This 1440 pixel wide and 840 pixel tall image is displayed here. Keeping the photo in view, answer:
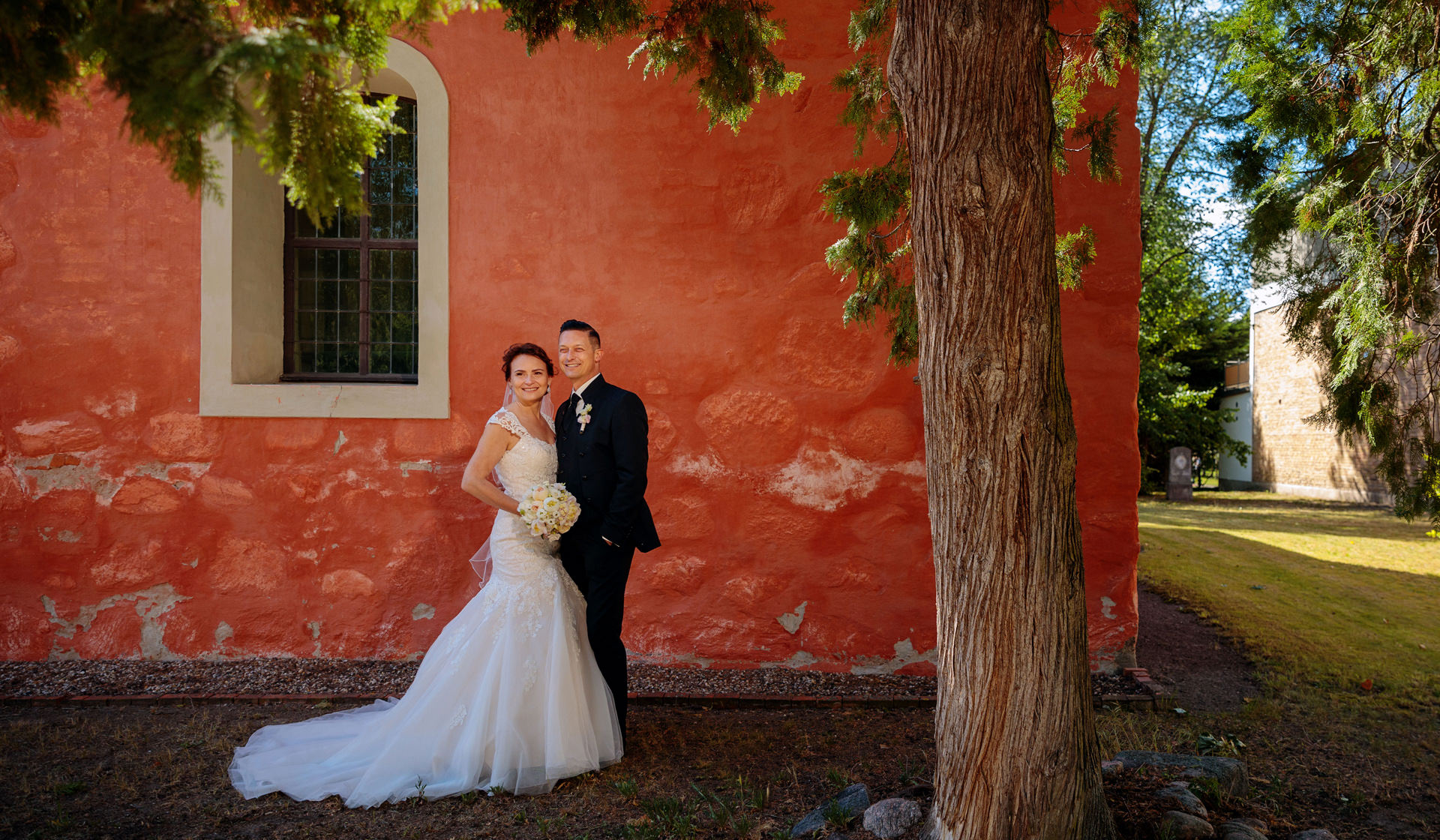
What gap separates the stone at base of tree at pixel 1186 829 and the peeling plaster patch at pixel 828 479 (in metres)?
2.41

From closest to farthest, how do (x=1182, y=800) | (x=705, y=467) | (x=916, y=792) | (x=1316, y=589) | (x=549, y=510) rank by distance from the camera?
(x=1182, y=800) → (x=916, y=792) → (x=549, y=510) → (x=705, y=467) → (x=1316, y=589)

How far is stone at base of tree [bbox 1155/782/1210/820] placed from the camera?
9.34 ft

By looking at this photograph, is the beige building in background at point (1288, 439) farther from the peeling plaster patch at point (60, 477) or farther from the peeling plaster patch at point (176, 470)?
the peeling plaster patch at point (60, 477)

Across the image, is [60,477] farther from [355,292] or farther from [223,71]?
[223,71]

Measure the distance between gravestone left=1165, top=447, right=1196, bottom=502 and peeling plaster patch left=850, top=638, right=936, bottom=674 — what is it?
14.4 meters

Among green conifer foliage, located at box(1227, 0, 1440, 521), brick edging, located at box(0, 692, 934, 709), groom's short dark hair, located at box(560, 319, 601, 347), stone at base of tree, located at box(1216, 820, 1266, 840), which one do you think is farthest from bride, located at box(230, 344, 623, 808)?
green conifer foliage, located at box(1227, 0, 1440, 521)

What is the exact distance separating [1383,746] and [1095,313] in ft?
8.24

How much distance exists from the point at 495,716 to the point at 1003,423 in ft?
7.45

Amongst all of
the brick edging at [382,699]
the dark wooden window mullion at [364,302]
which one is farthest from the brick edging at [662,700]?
the dark wooden window mullion at [364,302]

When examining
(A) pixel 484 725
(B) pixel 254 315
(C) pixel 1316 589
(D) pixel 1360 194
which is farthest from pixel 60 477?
(C) pixel 1316 589

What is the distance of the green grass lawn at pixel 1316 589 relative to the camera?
521 cm

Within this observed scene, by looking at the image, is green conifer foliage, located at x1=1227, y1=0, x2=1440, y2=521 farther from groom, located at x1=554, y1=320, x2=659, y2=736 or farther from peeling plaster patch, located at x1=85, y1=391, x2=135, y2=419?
peeling plaster patch, located at x1=85, y1=391, x2=135, y2=419

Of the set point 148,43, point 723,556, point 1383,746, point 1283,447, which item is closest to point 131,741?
→ point 723,556

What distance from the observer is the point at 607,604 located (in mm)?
3578
